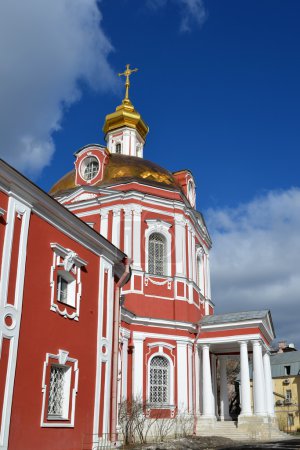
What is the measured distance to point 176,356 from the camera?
21.3 m

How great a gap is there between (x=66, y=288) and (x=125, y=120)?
777 inches

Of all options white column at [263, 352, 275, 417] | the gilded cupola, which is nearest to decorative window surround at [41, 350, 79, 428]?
white column at [263, 352, 275, 417]

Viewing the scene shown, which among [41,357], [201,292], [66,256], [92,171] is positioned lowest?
[41,357]

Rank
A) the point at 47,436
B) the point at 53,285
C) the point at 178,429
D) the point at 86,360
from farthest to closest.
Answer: the point at 178,429
the point at 86,360
the point at 53,285
the point at 47,436

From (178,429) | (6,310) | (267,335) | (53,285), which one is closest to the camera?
(6,310)

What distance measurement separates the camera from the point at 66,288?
479 inches

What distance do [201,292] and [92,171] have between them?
26.0 feet

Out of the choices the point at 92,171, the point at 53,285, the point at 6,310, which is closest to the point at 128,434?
the point at 53,285

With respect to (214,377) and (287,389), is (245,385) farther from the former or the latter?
(287,389)

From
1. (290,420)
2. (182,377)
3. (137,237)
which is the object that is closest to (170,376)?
(182,377)

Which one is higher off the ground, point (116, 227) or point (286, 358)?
point (116, 227)

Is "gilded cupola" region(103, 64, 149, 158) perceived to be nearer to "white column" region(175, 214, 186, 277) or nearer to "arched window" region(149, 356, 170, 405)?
"white column" region(175, 214, 186, 277)

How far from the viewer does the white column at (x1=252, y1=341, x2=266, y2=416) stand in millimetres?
20562

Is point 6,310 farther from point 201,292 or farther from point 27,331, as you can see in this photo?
point 201,292
